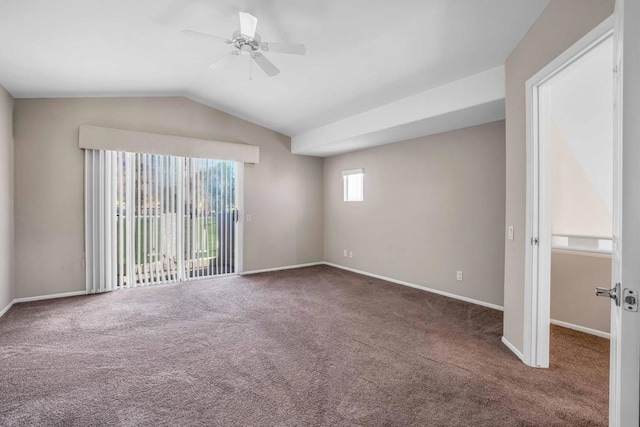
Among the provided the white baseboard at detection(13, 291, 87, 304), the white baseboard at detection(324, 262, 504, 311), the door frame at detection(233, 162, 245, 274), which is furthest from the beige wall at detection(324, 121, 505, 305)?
the white baseboard at detection(13, 291, 87, 304)

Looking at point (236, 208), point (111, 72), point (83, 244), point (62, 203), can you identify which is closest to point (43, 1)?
point (111, 72)

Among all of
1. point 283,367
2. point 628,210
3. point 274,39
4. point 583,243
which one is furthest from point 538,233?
point 274,39

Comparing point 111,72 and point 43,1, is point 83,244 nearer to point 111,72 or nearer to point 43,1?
point 111,72

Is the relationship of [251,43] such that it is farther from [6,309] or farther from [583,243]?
[6,309]

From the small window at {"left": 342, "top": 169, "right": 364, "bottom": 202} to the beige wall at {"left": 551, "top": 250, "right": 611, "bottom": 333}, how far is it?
3166 millimetres

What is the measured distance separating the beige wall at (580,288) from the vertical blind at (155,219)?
4787 mm

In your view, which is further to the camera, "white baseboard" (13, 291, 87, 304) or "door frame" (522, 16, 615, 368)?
"white baseboard" (13, 291, 87, 304)

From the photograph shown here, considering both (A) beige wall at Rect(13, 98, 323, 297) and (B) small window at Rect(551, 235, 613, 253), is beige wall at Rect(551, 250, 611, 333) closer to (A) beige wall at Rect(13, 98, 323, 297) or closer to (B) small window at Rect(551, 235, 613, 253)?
(B) small window at Rect(551, 235, 613, 253)

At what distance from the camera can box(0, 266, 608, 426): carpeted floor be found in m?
1.85

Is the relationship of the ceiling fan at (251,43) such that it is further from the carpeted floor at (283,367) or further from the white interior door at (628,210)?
the carpeted floor at (283,367)

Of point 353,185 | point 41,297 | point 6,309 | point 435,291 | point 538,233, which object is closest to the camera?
point 538,233

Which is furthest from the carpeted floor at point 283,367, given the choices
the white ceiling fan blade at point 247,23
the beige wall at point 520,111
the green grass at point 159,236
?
the white ceiling fan blade at point 247,23

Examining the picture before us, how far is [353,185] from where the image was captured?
19.6 ft

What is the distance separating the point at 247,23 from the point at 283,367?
2746 mm
